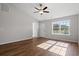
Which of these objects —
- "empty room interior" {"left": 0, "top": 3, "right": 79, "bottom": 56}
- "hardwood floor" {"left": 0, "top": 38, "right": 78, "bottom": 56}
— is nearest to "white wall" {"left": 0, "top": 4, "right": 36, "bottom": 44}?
"empty room interior" {"left": 0, "top": 3, "right": 79, "bottom": 56}

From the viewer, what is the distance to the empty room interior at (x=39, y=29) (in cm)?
203

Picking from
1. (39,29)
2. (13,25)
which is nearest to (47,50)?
(39,29)

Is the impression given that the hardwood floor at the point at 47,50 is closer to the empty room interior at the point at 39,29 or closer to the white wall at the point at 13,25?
the empty room interior at the point at 39,29

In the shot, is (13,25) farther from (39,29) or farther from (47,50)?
(47,50)

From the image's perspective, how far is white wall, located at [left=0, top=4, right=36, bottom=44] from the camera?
373 centimetres

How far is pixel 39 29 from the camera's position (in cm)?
234

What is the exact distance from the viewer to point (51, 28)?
6.70 feet

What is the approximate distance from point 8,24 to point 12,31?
1.57ft

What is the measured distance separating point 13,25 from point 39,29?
2.48 meters

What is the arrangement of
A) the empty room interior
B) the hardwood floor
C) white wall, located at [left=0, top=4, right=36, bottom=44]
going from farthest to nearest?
white wall, located at [left=0, top=4, right=36, bottom=44], the hardwood floor, the empty room interior

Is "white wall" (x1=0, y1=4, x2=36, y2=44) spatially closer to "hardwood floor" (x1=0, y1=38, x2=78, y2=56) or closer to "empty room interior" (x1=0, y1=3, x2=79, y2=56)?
"empty room interior" (x1=0, y1=3, x2=79, y2=56)

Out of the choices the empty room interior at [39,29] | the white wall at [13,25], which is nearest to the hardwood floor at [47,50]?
the empty room interior at [39,29]

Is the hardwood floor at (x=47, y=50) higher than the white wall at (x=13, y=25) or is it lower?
lower

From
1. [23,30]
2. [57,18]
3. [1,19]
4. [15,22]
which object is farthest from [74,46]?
[1,19]
